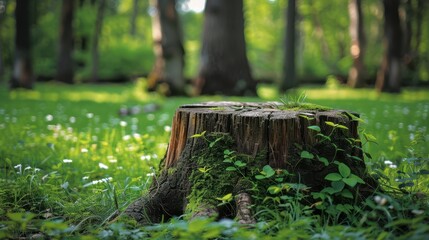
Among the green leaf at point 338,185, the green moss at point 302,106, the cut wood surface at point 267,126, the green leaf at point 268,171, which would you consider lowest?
the green leaf at point 338,185

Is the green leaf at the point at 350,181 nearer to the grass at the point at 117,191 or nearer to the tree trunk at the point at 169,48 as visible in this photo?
the grass at the point at 117,191

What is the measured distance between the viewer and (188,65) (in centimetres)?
4016

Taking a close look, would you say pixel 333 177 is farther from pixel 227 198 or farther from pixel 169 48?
pixel 169 48

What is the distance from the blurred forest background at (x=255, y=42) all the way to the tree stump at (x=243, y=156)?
11537 millimetres

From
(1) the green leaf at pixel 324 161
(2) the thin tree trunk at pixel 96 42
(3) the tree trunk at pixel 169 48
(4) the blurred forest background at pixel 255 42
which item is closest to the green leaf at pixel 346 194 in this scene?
(1) the green leaf at pixel 324 161

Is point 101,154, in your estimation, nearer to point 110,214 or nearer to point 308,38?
point 110,214

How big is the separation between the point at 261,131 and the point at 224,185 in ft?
1.44

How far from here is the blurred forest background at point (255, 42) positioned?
17000 mm

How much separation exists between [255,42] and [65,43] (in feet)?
73.3

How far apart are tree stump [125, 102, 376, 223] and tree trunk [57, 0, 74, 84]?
23.7m

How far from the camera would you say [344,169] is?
2.76m

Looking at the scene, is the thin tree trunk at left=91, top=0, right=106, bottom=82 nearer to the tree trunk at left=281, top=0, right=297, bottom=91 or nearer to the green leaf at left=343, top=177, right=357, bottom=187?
the tree trunk at left=281, top=0, right=297, bottom=91

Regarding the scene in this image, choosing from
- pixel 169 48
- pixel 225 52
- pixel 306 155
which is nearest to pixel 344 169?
pixel 306 155

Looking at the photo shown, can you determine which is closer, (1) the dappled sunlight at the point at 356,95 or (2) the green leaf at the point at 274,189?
(2) the green leaf at the point at 274,189
